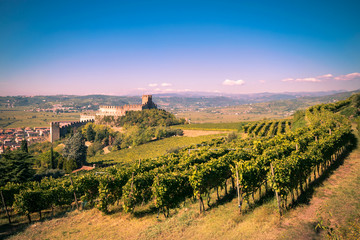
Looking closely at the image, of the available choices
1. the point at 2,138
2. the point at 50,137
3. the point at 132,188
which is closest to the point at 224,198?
the point at 132,188

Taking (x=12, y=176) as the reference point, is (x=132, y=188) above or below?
above

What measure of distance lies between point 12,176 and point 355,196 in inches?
1066

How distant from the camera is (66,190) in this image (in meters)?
Answer: 12.2

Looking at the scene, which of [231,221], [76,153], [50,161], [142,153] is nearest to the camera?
[231,221]

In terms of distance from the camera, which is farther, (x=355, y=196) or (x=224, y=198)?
(x=224, y=198)

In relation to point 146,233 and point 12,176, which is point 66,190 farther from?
point 12,176

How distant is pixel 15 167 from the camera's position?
2020cm

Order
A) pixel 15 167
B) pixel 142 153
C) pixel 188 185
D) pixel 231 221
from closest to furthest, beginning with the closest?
1. pixel 231 221
2. pixel 188 185
3. pixel 15 167
4. pixel 142 153

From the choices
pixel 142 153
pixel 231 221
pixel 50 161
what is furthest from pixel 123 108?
pixel 231 221

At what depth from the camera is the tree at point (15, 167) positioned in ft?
64.4

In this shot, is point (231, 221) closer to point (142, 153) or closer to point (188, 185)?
point (188, 185)

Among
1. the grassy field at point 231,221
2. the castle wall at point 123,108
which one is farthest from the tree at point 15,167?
the castle wall at point 123,108

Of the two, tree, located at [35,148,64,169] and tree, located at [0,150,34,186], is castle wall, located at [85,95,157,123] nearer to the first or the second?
tree, located at [35,148,64,169]

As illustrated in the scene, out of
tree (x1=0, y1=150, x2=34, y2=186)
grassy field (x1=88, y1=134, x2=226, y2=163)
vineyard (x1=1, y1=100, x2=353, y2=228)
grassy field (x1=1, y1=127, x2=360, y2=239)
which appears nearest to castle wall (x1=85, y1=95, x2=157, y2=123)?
Result: grassy field (x1=88, y1=134, x2=226, y2=163)
